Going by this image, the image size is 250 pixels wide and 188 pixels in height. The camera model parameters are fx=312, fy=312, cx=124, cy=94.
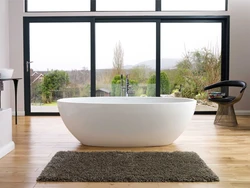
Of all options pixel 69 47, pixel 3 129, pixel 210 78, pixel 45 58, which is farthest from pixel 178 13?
pixel 3 129

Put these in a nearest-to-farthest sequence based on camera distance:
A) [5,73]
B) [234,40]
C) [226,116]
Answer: [5,73] < [226,116] < [234,40]

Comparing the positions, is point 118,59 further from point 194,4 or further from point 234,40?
point 234,40

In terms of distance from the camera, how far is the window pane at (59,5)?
617cm

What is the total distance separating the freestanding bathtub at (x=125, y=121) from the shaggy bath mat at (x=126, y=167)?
0.28 m

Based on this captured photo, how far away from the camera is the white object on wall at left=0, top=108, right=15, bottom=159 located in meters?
3.11

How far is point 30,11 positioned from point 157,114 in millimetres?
4077

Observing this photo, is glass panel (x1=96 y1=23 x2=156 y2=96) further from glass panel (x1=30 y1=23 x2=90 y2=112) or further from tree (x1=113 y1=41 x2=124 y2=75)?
glass panel (x1=30 y1=23 x2=90 y2=112)

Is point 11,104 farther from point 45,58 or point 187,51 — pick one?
point 187,51

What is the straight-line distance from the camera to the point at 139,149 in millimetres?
3359

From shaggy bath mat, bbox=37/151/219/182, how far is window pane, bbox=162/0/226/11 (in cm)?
385

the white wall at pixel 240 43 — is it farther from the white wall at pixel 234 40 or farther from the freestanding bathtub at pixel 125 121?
the freestanding bathtub at pixel 125 121

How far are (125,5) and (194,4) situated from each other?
53.9 inches

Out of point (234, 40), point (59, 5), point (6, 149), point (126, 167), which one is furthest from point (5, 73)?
point (234, 40)

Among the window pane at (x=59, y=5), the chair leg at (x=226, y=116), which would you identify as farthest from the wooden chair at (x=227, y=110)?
the window pane at (x=59, y=5)
